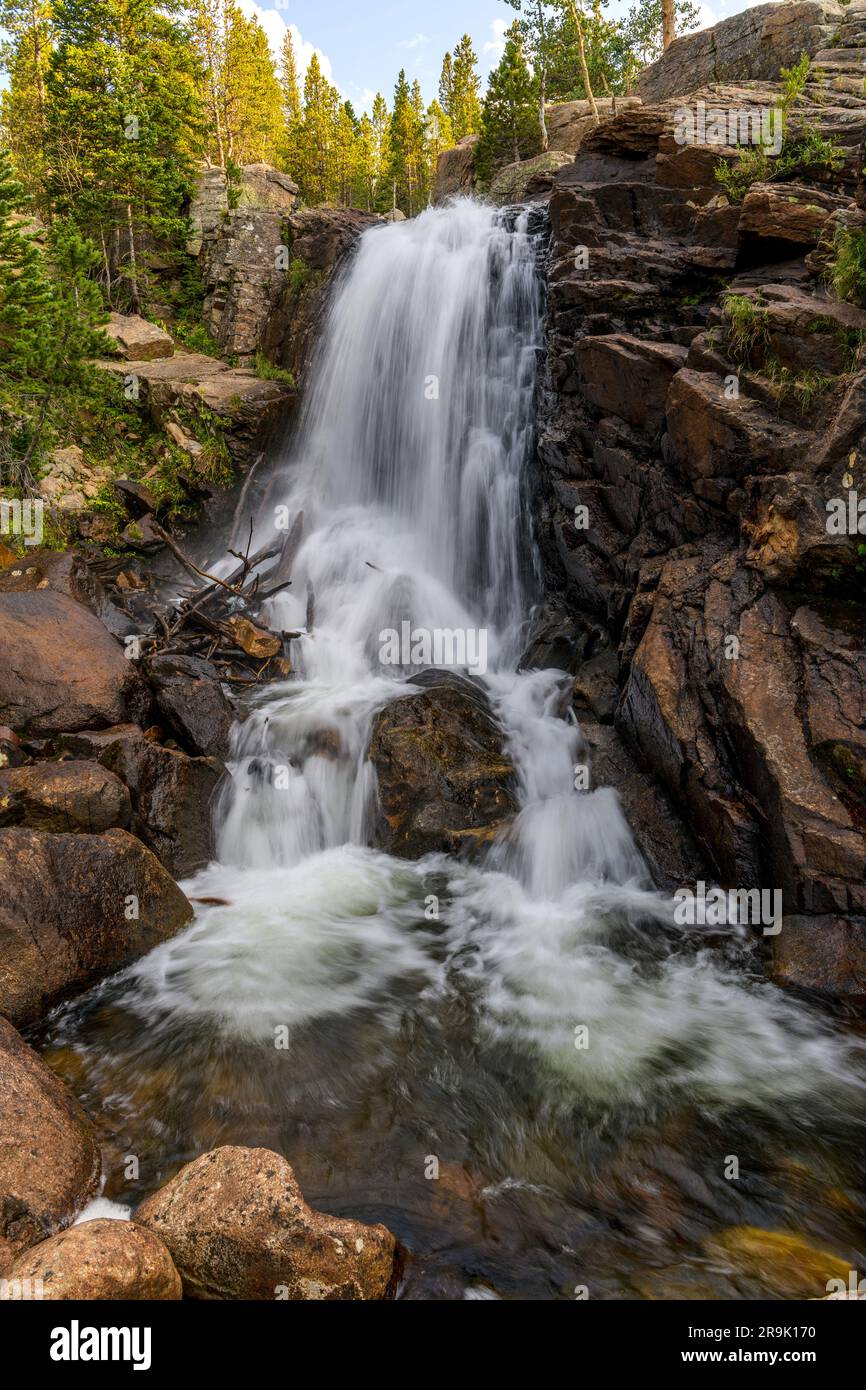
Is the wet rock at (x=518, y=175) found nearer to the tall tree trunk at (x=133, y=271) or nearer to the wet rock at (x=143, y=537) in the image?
the tall tree trunk at (x=133, y=271)

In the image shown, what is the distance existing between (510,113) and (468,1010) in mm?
37363

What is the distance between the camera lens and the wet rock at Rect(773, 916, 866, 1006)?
233 inches

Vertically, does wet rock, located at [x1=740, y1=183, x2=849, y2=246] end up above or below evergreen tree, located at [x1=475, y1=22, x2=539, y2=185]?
below

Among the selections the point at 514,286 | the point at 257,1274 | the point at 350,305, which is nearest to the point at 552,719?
the point at 257,1274

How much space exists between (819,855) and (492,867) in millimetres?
3487

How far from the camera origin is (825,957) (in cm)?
607

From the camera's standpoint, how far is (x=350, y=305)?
17.5 meters

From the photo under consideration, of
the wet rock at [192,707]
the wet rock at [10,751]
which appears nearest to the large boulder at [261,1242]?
the wet rock at [10,751]

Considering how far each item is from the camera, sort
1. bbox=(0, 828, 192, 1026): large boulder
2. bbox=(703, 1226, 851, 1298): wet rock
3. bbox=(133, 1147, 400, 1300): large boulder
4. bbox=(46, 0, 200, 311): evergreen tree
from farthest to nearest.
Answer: bbox=(46, 0, 200, 311): evergreen tree
bbox=(0, 828, 192, 1026): large boulder
bbox=(703, 1226, 851, 1298): wet rock
bbox=(133, 1147, 400, 1300): large boulder

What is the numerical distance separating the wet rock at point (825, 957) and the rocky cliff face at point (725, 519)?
0.02 m

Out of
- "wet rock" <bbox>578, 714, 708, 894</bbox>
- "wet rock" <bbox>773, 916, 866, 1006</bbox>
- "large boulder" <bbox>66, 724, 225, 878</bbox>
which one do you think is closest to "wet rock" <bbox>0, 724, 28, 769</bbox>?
"large boulder" <bbox>66, 724, 225, 878</bbox>

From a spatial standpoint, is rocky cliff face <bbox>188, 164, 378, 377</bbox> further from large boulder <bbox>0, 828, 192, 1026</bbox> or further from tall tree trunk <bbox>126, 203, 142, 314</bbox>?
large boulder <bbox>0, 828, 192, 1026</bbox>

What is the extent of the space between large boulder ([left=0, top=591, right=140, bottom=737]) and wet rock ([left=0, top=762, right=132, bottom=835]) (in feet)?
4.15
